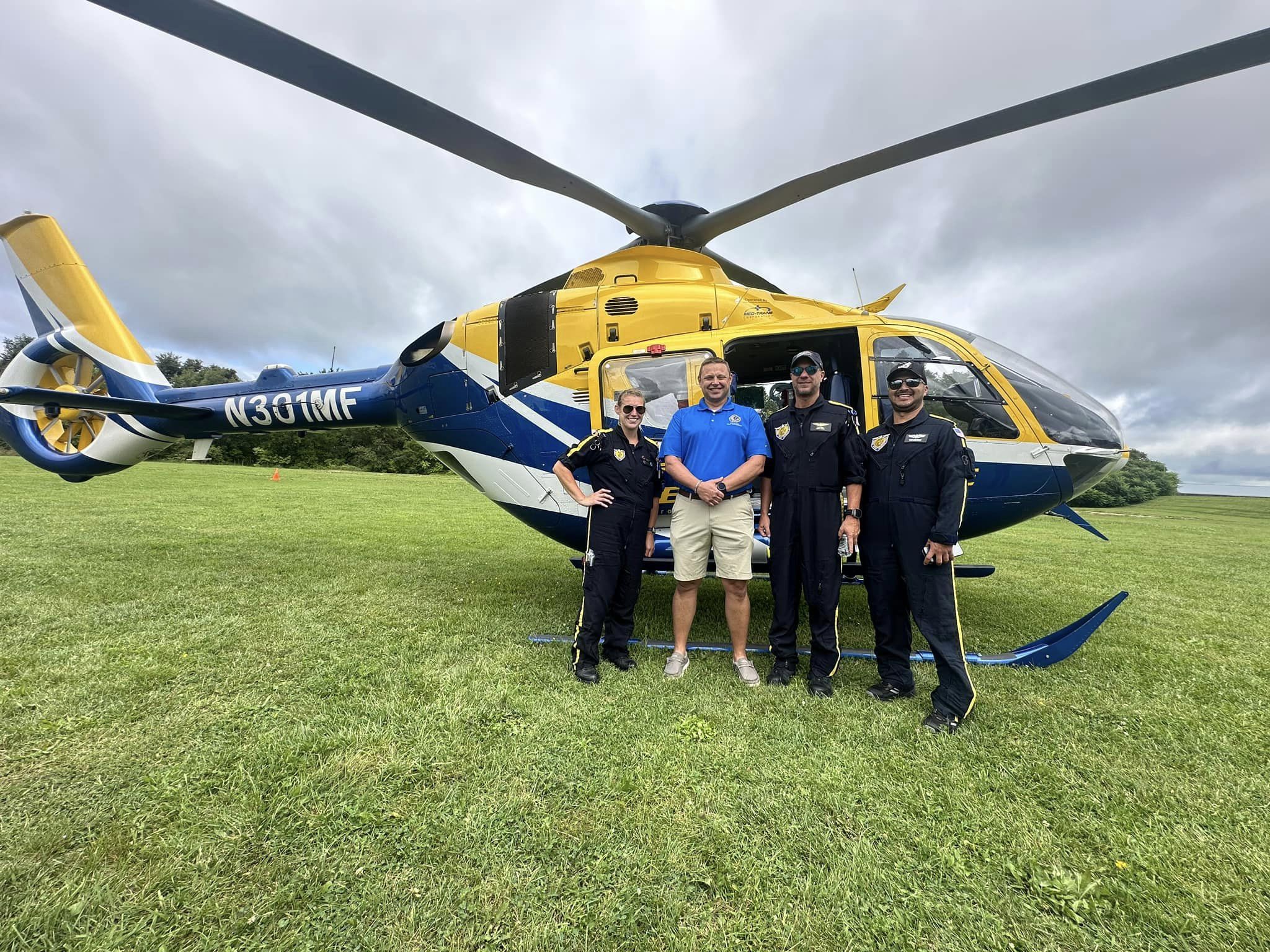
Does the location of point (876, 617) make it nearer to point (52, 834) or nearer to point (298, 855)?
point (298, 855)

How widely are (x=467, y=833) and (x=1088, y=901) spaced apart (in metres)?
2.13

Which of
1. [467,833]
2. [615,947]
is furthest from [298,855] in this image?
[615,947]

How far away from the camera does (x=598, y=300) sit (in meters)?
4.39

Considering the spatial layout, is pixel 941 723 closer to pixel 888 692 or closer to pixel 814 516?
pixel 888 692

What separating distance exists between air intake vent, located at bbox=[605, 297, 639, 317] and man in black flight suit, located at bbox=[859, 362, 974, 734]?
2189mm

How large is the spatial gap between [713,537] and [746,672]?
0.90 metres

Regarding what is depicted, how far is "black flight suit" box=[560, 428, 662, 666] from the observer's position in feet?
11.2

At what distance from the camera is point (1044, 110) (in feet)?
10.7

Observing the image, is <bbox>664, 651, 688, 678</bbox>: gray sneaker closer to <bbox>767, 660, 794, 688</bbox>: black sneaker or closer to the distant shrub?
<bbox>767, 660, 794, 688</bbox>: black sneaker

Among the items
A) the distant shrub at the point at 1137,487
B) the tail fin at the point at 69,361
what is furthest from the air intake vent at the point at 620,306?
the distant shrub at the point at 1137,487

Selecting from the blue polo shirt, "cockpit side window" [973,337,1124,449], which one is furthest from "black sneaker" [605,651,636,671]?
"cockpit side window" [973,337,1124,449]

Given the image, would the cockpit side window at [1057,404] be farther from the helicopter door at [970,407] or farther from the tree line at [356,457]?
the tree line at [356,457]

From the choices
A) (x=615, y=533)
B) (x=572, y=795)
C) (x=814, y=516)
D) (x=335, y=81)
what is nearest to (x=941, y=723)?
(x=814, y=516)

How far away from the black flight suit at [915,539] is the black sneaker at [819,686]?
0.36 meters
